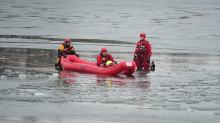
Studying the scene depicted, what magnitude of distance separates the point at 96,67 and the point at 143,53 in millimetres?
2957

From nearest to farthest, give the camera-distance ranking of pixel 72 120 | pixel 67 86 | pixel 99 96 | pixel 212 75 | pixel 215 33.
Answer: pixel 72 120
pixel 99 96
pixel 67 86
pixel 212 75
pixel 215 33

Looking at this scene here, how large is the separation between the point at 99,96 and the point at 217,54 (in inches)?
631

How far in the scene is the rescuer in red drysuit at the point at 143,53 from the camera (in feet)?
93.5

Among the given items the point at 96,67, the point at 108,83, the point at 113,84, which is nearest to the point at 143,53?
the point at 96,67

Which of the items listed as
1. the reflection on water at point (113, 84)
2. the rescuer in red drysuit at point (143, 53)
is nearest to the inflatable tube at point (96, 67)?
the reflection on water at point (113, 84)

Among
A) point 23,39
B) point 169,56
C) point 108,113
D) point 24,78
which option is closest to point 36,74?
point 24,78

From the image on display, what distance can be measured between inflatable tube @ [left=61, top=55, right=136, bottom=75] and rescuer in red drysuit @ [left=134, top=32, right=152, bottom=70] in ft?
7.25

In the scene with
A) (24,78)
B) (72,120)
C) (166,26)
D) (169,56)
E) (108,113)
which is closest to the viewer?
(72,120)

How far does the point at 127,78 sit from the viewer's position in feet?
83.7

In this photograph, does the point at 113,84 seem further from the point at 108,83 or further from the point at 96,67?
the point at 96,67

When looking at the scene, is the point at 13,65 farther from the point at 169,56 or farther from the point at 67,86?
the point at 169,56

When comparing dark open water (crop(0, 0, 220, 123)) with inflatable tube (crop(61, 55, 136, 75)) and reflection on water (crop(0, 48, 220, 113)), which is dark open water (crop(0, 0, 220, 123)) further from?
inflatable tube (crop(61, 55, 136, 75))

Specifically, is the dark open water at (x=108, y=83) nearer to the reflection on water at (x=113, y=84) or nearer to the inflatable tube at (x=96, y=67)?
the reflection on water at (x=113, y=84)

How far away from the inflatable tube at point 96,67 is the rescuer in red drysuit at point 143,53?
87.0 inches
